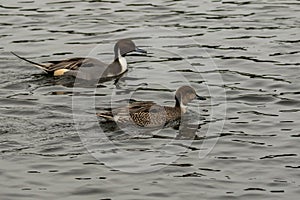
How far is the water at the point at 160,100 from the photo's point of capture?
987 centimetres

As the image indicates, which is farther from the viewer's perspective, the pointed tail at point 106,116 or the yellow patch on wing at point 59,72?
the yellow patch on wing at point 59,72

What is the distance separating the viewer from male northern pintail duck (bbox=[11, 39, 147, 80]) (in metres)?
14.6

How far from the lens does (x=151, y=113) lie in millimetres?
12008

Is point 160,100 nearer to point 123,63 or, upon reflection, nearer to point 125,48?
point 123,63

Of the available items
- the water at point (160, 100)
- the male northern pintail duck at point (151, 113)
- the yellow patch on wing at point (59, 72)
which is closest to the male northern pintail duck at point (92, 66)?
the yellow patch on wing at point (59, 72)

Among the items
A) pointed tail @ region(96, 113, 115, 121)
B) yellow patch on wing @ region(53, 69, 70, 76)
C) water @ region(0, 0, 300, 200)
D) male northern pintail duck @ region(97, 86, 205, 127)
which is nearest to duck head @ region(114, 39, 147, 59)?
water @ region(0, 0, 300, 200)

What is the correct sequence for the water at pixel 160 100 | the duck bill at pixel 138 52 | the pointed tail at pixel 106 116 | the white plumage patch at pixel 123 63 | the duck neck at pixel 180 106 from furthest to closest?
the duck bill at pixel 138 52 → the white plumage patch at pixel 123 63 → the duck neck at pixel 180 106 → the pointed tail at pixel 106 116 → the water at pixel 160 100

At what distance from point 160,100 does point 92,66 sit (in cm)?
204

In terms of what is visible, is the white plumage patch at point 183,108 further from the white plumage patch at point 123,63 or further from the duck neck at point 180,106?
the white plumage patch at point 123,63

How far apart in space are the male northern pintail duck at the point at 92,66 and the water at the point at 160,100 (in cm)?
21

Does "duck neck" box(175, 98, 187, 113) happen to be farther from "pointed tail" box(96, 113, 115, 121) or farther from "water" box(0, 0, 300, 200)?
"pointed tail" box(96, 113, 115, 121)

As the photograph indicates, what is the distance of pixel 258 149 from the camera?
35.5 feet

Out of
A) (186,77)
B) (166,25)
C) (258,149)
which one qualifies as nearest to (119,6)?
(166,25)

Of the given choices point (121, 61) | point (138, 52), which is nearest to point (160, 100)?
point (121, 61)
